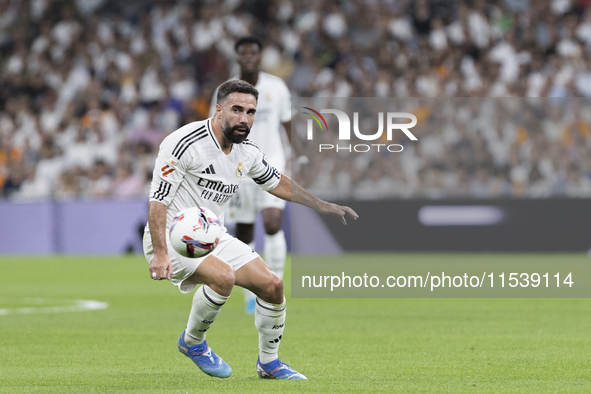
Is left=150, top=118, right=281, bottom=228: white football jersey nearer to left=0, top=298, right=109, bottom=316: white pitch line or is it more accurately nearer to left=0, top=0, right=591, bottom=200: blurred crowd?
left=0, top=298, right=109, bottom=316: white pitch line

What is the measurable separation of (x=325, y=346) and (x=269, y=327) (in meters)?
1.60

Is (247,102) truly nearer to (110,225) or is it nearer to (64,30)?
(110,225)

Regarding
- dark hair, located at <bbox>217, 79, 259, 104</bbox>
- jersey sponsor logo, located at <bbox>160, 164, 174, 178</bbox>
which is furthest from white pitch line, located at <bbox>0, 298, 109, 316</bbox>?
dark hair, located at <bbox>217, 79, 259, 104</bbox>

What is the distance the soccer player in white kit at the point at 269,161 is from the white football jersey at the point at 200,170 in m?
3.48

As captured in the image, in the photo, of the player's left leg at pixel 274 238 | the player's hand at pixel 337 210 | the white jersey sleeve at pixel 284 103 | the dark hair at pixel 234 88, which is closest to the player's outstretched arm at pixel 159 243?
the dark hair at pixel 234 88

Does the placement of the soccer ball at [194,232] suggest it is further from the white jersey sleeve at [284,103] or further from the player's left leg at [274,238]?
the white jersey sleeve at [284,103]

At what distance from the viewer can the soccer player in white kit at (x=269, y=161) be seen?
9859 mm

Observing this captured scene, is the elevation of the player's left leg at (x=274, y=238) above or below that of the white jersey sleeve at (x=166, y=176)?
below

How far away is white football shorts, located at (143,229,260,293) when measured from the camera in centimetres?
589

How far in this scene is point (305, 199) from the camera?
20.5 ft

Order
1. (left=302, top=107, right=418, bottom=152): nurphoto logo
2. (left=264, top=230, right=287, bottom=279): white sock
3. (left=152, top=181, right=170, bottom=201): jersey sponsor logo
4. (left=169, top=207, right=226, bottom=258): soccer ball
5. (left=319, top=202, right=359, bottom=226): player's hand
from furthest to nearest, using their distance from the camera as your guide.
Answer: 1. (left=302, top=107, right=418, bottom=152): nurphoto logo
2. (left=264, top=230, right=287, bottom=279): white sock
3. (left=319, top=202, right=359, bottom=226): player's hand
4. (left=152, top=181, right=170, bottom=201): jersey sponsor logo
5. (left=169, top=207, right=226, bottom=258): soccer ball

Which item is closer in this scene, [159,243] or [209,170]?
[159,243]

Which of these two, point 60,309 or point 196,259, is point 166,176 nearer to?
point 196,259

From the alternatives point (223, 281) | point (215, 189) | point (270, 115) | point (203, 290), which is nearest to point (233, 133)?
Answer: point (215, 189)
